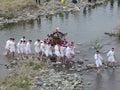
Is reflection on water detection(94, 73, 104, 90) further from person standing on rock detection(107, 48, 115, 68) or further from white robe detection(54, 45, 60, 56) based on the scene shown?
white robe detection(54, 45, 60, 56)

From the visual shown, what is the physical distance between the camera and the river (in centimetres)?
3890

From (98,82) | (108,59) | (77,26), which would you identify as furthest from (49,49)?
(77,26)

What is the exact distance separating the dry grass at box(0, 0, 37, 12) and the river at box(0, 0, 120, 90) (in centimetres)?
357

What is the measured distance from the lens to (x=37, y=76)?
27891mm

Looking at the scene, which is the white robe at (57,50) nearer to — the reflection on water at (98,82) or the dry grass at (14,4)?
the reflection on water at (98,82)

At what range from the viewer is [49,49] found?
31766 mm

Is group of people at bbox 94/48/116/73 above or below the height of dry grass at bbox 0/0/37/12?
below

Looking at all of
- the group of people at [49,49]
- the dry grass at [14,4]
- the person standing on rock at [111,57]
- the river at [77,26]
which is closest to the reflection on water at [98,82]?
the person standing on rock at [111,57]

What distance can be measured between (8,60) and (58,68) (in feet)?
15.2

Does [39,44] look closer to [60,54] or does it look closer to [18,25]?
[60,54]

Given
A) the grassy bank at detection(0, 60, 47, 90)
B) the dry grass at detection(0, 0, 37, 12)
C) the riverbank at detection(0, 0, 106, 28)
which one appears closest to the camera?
the grassy bank at detection(0, 60, 47, 90)

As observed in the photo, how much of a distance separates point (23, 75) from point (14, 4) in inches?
1009

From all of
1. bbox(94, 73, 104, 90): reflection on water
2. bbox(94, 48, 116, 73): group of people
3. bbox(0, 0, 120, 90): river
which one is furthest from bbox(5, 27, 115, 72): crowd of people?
bbox(94, 73, 104, 90): reflection on water

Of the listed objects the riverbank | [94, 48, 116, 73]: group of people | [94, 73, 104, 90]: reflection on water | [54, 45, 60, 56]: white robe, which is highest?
the riverbank
